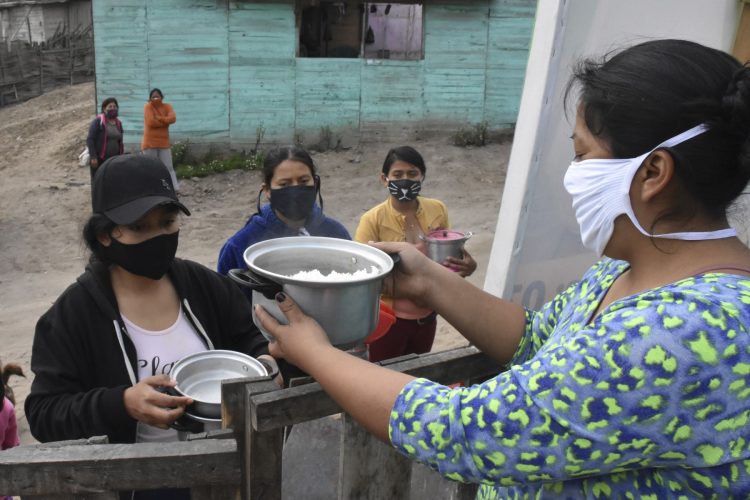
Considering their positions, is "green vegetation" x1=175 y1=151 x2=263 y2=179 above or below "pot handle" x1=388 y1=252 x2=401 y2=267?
below

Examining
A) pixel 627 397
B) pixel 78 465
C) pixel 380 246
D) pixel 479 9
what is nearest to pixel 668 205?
pixel 627 397

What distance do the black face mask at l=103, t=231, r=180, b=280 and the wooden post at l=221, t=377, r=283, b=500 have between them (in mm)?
719

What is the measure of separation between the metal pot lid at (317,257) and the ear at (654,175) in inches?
26.6

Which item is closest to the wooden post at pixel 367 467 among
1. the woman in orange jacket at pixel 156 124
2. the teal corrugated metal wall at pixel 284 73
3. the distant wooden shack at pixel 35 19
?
the woman in orange jacket at pixel 156 124

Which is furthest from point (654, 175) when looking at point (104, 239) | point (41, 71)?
point (41, 71)

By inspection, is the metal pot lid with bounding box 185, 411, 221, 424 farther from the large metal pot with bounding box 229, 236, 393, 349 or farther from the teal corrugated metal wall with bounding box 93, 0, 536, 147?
the teal corrugated metal wall with bounding box 93, 0, 536, 147

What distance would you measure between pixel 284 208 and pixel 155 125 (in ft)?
29.5

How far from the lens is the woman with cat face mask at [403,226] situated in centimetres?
414

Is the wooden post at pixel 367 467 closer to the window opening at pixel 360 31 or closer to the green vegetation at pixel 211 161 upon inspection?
the green vegetation at pixel 211 161

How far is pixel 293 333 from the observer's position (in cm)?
146

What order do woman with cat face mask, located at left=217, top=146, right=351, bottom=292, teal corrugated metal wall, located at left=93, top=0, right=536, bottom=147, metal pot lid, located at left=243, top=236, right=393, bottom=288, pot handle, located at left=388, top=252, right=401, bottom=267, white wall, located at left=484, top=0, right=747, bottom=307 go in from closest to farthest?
1. metal pot lid, located at left=243, top=236, right=393, bottom=288
2. pot handle, located at left=388, top=252, right=401, bottom=267
3. white wall, located at left=484, top=0, right=747, bottom=307
4. woman with cat face mask, located at left=217, top=146, right=351, bottom=292
5. teal corrugated metal wall, located at left=93, top=0, right=536, bottom=147

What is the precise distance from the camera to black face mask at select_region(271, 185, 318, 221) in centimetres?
351

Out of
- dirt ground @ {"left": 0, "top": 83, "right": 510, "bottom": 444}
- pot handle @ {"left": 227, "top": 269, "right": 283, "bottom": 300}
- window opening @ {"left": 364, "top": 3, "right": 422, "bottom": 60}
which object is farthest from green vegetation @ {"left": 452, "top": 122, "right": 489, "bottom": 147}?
pot handle @ {"left": 227, "top": 269, "right": 283, "bottom": 300}

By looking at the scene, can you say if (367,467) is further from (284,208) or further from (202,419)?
(284,208)
